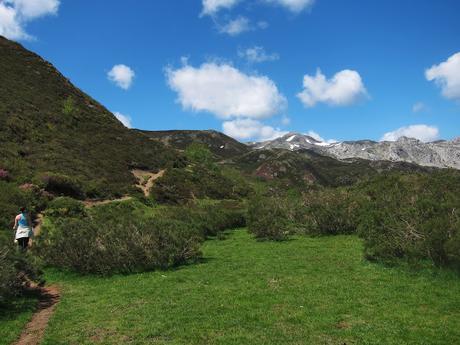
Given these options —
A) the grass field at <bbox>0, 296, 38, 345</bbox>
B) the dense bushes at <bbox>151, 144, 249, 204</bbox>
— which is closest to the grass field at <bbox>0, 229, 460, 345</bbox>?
the grass field at <bbox>0, 296, 38, 345</bbox>

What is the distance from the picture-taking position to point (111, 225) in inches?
878

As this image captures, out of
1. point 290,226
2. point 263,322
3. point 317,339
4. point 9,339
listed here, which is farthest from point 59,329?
point 290,226

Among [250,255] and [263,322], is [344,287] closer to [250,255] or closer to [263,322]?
[263,322]

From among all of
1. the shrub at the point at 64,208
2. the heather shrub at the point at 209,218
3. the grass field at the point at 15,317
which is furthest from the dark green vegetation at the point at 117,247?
the heather shrub at the point at 209,218

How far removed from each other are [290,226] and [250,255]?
1070 cm

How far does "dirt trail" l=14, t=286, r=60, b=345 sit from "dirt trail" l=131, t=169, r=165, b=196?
33526 mm

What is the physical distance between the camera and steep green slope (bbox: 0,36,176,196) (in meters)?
46.2

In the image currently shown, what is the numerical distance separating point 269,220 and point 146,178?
94.2 feet

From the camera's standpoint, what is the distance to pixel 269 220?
32.2m

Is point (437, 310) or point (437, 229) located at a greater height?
point (437, 229)

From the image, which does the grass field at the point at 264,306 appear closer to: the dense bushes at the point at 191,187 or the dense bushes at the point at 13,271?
the dense bushes at the point at 13,271

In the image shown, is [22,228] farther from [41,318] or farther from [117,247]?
[41,318]

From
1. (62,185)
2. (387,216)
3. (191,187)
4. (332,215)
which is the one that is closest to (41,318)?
(387,216)

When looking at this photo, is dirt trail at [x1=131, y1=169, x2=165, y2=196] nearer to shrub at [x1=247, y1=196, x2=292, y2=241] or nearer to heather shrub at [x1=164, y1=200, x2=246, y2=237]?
heather shrub at [x1=164, y1=200, x2=246, y2=237]
